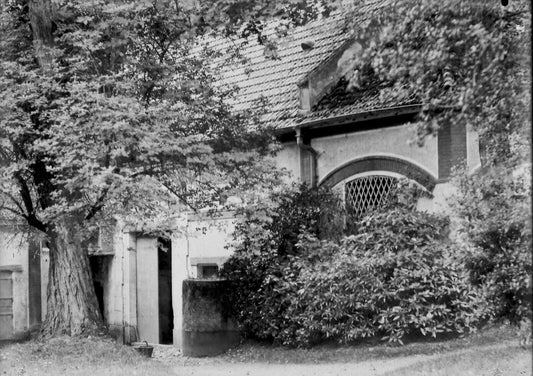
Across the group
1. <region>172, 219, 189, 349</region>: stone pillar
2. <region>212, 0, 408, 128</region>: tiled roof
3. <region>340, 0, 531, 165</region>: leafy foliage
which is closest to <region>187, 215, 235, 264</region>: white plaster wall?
<region>172, 219, 189, 349</region>: stone pillar

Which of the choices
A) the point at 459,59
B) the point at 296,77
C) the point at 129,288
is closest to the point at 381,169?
the point at 296,77

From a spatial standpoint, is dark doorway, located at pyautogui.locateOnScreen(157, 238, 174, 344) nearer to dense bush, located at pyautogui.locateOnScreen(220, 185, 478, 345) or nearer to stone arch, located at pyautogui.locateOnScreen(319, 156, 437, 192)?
dense bush, located at pyautogui.locateOnScreen(220, 185, 478, 345)

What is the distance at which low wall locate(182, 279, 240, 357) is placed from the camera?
1838 cm

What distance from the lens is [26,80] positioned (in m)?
14.8

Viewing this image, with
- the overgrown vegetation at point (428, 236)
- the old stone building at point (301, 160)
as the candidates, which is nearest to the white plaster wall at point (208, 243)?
the old stone building at point (301, 160)

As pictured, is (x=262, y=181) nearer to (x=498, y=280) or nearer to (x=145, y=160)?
(x=145, y=160)

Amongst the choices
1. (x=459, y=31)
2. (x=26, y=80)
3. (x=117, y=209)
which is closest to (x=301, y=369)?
(x=117, y=209)

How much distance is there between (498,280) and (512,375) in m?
1.33

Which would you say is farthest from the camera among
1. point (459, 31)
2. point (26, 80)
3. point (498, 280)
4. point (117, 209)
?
point (117, 209)

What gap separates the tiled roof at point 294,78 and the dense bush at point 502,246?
683cm

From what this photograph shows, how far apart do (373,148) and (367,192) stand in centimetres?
98

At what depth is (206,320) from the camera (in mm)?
18484

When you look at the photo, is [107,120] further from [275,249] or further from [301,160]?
[301,160]

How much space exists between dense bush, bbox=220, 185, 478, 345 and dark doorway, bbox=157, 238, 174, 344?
6740 mm
